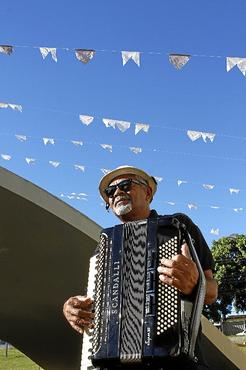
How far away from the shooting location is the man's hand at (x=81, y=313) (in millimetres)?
3238

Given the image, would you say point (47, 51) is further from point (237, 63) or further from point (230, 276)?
point (230, 276)

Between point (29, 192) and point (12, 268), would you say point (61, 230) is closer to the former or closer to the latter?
point (29, 192)

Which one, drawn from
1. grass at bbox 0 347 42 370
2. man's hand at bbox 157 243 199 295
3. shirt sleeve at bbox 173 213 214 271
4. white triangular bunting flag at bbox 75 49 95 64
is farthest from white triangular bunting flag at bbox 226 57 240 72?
grass at bbox 0 347 42 370

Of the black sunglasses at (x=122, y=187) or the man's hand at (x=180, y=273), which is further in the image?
the black sunglasses at (x=122, y=187)

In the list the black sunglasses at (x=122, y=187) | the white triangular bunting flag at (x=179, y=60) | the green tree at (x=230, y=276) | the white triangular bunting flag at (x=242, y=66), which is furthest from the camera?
the green tree at (x=230, y=276)

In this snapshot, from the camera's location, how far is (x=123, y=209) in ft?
11.7

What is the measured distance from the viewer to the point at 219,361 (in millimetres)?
8812

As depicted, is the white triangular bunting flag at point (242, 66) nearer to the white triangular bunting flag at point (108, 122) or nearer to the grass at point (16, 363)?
the white triangular bunting flag at point (108, 122)

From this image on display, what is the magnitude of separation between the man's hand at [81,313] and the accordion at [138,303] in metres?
0.05

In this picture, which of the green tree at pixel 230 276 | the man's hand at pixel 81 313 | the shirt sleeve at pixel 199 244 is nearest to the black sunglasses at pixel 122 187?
the shirt sleeve at pixel 199 244

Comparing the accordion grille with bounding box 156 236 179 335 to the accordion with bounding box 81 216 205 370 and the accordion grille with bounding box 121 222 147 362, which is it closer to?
the accordion with bounding box 81 216 205 370

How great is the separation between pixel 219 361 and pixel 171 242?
650 cm

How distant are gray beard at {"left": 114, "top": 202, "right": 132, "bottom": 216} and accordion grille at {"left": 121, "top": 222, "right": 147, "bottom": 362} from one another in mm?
306

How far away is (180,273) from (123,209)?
0.89 meters
